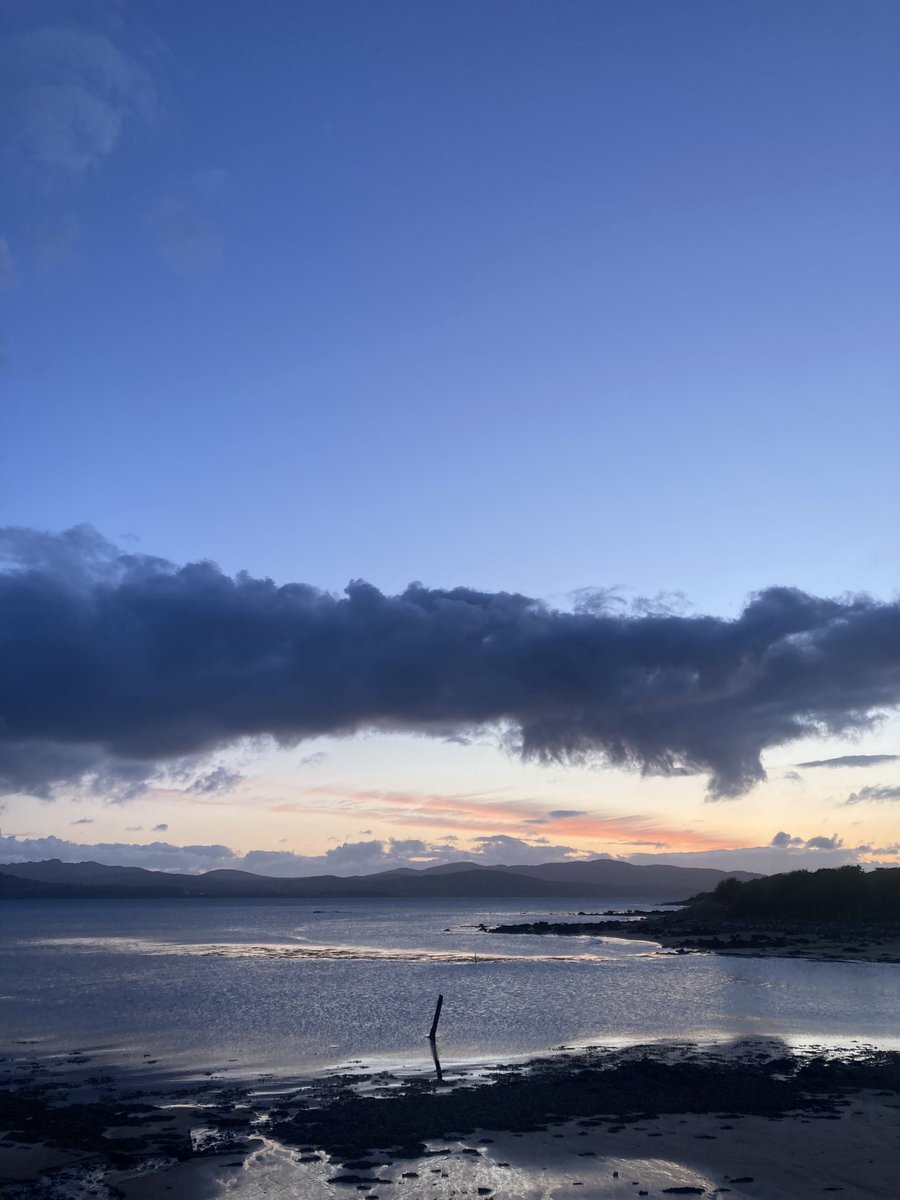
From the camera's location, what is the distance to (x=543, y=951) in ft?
310

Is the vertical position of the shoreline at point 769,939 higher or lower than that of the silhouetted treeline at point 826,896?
lower

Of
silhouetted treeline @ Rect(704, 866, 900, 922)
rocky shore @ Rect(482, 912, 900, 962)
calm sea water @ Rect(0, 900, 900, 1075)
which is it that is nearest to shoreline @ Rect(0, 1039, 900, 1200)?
calm sea water @ Rect(0, 900, 900, 1075)

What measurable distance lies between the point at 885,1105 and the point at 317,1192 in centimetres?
1551

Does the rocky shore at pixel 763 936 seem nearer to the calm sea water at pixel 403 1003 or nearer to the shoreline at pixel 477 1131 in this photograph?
the calm sea water at pixel 403 1003

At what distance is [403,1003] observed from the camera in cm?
5322

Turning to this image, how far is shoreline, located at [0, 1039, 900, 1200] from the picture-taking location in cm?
1988

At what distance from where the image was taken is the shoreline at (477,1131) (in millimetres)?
19875

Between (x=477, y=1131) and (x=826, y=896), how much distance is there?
4089 inches

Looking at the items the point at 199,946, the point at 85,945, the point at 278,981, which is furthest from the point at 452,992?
the point at 85,945

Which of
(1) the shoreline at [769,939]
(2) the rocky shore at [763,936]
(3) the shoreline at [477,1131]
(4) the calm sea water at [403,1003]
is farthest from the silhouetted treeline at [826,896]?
(3) the shoreline at [477,1131]

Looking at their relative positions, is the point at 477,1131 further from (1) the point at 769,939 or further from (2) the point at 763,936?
(2) the point at 763,936

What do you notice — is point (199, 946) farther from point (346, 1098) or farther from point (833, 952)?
point (346, 1098)

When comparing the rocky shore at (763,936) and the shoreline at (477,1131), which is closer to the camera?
the shoreline at (477,1131)

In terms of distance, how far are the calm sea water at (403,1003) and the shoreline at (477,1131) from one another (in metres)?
6.70
